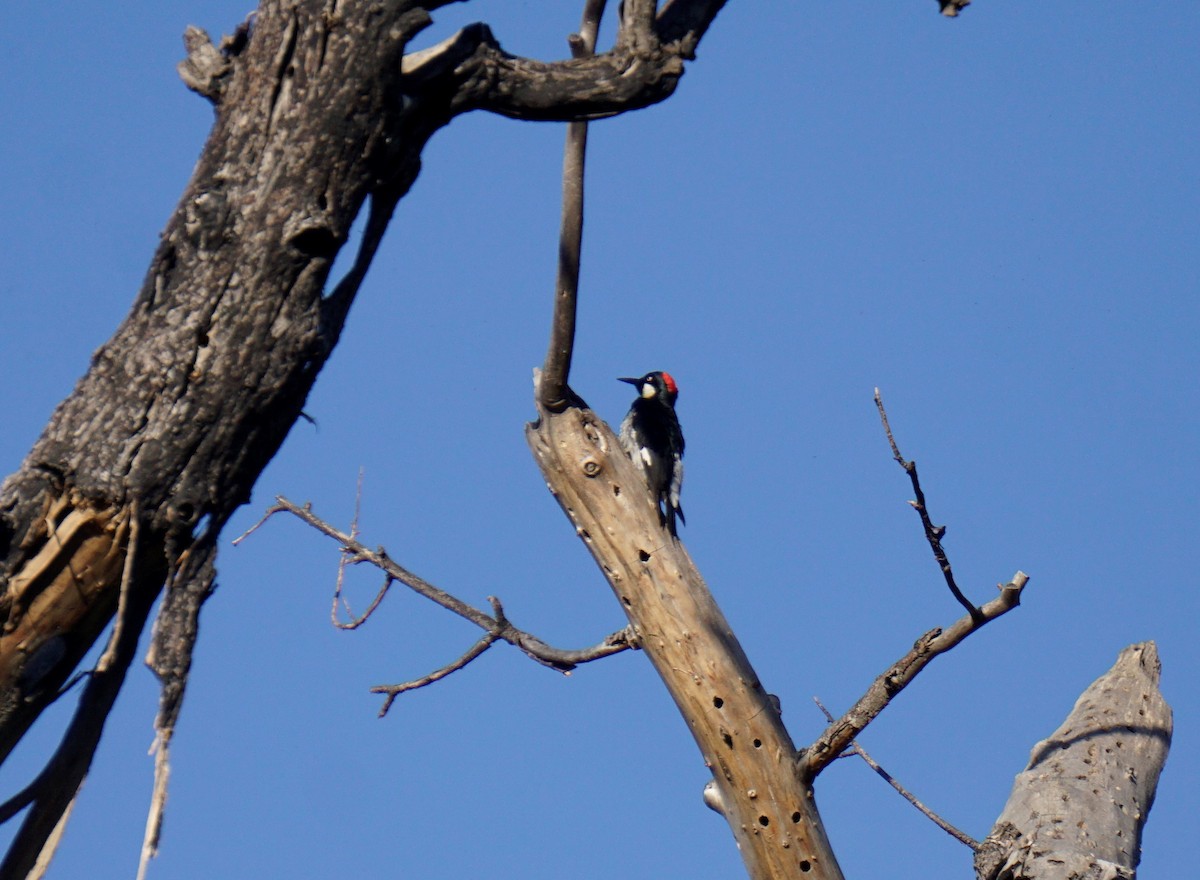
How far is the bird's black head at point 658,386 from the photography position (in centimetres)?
881

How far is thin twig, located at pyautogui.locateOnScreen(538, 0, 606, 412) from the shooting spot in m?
3.53

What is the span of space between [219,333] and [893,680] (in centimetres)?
235

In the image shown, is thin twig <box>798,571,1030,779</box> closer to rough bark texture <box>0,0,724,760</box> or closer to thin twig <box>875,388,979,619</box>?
thin twig <box>875,388,979,619</box>

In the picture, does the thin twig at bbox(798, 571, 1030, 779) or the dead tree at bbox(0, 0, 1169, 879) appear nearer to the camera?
the dead tree at bbox(0, 0, 1169, 879)

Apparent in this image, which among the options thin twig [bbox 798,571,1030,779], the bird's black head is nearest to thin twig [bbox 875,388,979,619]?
thin twig [bbox 798,571,1030,779]

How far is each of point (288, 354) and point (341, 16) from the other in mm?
714

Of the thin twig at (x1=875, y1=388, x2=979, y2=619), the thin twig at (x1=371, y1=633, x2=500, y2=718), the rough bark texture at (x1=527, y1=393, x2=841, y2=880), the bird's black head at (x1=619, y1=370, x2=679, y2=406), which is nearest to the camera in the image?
the thin twig at (x1=875, y1=388, x2=979, y2=619)

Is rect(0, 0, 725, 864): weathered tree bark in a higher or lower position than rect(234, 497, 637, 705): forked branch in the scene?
lower

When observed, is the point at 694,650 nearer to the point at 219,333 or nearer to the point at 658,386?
the point at 219,333

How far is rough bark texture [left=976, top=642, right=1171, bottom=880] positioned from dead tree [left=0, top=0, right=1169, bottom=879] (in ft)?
9.11

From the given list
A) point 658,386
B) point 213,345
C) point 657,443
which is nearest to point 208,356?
point 213,345

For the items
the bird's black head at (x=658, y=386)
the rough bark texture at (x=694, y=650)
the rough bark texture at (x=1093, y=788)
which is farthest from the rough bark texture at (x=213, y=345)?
the bird's black head at (x=658, y=386)

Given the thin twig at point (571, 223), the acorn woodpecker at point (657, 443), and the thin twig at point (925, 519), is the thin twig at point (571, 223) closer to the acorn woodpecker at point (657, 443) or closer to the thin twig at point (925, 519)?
the thin twig at point (925, 519)

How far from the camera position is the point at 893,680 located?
3568 mm
